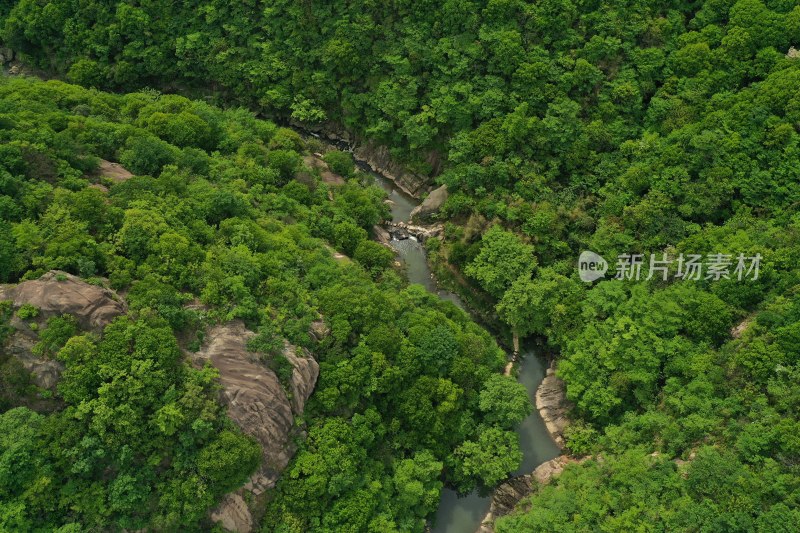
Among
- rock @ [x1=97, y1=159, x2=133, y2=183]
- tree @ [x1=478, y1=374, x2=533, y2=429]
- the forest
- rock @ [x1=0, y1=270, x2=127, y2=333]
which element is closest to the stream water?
the forest

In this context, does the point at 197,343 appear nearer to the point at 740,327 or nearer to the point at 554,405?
the point at 554,405

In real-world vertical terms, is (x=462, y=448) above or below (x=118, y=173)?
below

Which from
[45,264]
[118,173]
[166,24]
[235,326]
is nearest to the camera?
[45,264]

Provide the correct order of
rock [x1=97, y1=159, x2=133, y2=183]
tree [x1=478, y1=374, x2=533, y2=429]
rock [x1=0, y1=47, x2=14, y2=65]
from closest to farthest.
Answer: tree [x1=478, y1=374, x2=533, y2=429], rock [x1=97, y1=159, x2=133, y2=183], rock [x1=0, y1=47, x2=14, y2=65]

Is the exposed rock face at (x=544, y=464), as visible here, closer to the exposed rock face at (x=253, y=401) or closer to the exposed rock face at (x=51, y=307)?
the exposed rock face at (x=253, y=401)

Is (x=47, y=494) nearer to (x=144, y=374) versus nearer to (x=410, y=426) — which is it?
(x=144, y=374)

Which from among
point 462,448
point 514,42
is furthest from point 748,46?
point 462,448

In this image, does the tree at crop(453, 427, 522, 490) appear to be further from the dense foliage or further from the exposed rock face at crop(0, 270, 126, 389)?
the exposed rock face at crop(0, 270, 126, 389)
